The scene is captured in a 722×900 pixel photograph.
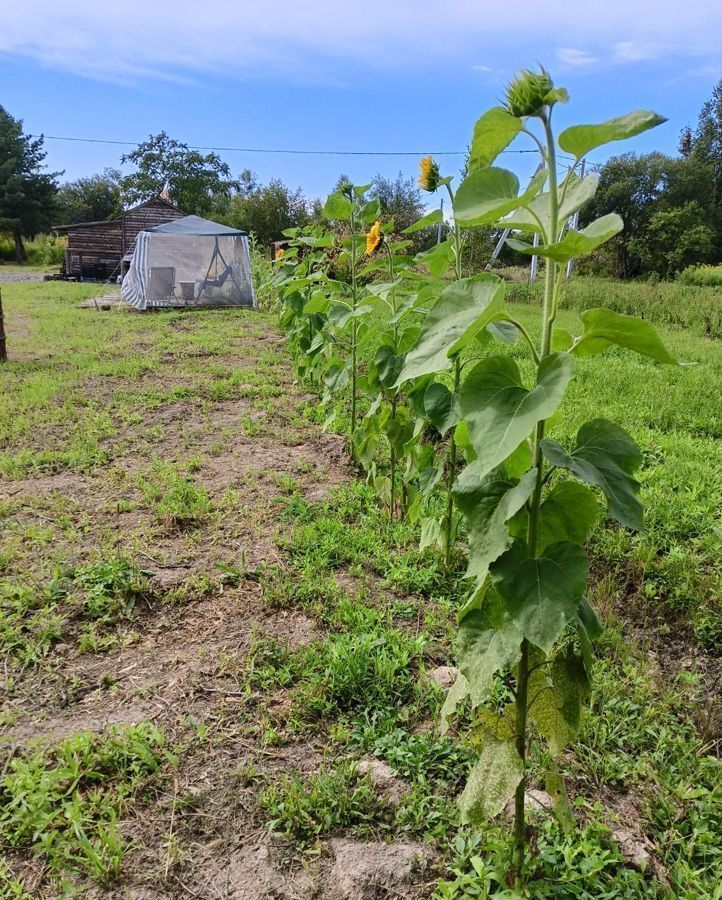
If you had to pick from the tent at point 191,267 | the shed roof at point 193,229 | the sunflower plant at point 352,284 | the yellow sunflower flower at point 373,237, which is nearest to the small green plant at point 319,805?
the sunflower plant at point 352,284

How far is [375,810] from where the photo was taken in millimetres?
1359

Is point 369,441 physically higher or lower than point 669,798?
higher

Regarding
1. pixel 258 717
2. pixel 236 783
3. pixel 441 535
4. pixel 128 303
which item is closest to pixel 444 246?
pixel 441 535

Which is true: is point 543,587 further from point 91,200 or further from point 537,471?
point 91,200

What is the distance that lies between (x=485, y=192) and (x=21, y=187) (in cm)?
3397

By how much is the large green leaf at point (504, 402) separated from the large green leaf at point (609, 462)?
0.09m

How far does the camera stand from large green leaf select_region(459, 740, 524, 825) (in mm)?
1018

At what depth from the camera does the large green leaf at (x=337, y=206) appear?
2709 mm

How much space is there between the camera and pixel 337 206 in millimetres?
2730

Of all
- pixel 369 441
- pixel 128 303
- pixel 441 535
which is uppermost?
pixel 128 303

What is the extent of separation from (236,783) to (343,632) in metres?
0.61

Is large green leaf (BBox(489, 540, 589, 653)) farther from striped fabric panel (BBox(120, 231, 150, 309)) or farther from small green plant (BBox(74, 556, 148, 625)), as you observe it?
striped fabric panel (BBox(120, 231, 150, 309))

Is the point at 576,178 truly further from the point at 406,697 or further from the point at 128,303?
the point at 128,303

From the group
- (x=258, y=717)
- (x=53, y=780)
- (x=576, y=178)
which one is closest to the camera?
(x=576, y=178)
